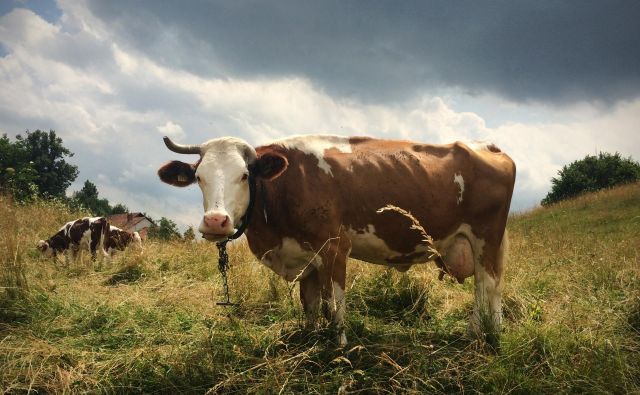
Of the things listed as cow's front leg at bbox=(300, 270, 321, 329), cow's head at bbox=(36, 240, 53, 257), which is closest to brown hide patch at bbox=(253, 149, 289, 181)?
cow's front leg at bbox=(300, 270, 321, 329)

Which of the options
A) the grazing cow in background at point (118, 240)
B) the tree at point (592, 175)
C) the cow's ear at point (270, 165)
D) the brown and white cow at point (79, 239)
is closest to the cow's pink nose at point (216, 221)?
the cow's ear at point (270, 165)

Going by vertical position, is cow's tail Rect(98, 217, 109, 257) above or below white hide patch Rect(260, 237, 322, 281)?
above

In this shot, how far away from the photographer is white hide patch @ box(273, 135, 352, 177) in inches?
198

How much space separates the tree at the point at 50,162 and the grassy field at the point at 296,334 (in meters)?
56.1

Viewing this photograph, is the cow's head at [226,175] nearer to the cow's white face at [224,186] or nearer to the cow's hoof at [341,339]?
the cow's white face at [224,186]

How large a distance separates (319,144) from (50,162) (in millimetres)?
62516

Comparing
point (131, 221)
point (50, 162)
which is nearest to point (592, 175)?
point (131, 221)

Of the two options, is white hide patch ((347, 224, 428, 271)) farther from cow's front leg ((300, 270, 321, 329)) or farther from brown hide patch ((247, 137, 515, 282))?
cow's front leg ((300, 270, 321, 329))

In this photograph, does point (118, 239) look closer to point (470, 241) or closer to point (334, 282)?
point (334, 282)

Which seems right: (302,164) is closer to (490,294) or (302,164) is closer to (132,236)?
(490,294)

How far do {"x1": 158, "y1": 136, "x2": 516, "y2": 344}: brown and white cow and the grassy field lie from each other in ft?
1.90

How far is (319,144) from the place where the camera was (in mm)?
5199

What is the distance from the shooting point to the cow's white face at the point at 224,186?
160 inches

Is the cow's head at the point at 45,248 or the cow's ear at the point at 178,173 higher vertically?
the cow's ear at the point at 178,173
